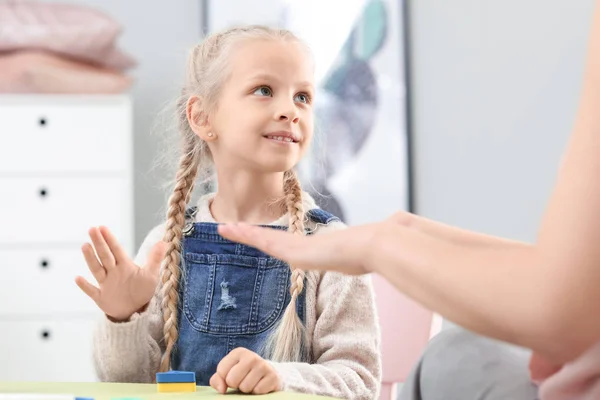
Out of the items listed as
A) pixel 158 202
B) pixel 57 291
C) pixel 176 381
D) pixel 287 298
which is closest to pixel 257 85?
pixel 287 298

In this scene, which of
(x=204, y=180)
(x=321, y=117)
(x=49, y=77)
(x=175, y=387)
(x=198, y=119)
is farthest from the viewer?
(x=321, y=117)

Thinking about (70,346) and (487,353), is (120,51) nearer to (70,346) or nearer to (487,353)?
(70,346)

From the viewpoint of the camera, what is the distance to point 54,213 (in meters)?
3.08

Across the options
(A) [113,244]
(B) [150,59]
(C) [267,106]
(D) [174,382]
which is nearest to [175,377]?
(D) [174,382]

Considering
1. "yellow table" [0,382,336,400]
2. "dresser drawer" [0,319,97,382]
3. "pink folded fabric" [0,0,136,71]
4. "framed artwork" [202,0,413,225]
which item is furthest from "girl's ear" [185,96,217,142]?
"framed artwork" [202,0,413,225]

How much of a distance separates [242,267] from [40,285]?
1.83 meters

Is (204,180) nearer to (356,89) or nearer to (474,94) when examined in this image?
(474,94)

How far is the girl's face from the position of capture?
138 centimetres

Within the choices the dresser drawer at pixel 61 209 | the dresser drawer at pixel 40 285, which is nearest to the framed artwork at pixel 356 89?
the dresser drawer at pixel 61 209

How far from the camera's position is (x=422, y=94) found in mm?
3465

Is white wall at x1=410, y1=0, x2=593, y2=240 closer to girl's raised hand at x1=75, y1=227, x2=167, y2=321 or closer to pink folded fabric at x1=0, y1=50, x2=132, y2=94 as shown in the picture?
pink folded fabric at x1=0, y1=50, x2=132, y2=94

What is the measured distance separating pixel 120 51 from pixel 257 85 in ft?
6.64

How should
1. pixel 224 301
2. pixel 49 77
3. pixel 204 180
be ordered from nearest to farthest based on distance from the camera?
pixel 224 301 → pixel 204 180 → pixel 49 77

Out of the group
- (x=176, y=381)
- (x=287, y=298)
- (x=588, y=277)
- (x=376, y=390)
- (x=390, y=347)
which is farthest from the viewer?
(x=390, y=347)
